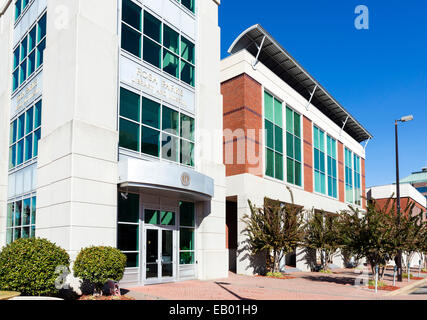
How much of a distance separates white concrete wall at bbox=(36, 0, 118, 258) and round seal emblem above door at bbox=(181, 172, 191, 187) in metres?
2.72

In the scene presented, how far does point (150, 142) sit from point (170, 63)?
4.13m

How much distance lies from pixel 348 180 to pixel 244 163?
816 inches

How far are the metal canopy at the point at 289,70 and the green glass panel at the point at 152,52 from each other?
9178 millimetres

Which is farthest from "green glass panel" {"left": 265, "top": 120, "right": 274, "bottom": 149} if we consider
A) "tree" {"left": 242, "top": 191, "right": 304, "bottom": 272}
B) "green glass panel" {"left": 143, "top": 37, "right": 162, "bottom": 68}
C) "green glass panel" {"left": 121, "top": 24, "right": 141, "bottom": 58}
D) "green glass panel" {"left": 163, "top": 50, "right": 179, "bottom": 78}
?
"green glass panel" {"left": 121, "top": 24, "right": 141, "bottom": 58}

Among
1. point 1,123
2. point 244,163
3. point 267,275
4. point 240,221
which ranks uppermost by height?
point 1,123

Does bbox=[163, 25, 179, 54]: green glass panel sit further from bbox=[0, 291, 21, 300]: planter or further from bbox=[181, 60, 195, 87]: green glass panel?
bbox=[0, 291, 21, 300]: planter

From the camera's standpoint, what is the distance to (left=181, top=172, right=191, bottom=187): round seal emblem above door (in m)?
16.3

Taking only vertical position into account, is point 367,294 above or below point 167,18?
below

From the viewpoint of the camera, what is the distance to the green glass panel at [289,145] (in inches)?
1152

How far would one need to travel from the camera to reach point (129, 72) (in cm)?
1648

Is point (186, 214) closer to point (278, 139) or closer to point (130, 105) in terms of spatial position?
point (130, 105)
